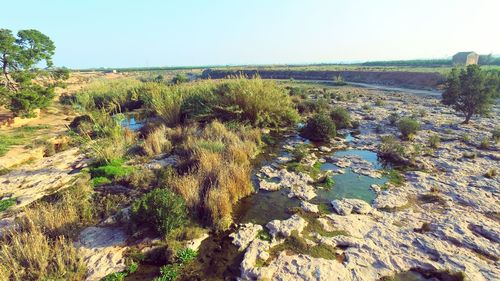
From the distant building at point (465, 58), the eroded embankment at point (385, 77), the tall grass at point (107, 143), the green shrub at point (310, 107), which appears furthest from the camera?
the distant building at point (465, 58)

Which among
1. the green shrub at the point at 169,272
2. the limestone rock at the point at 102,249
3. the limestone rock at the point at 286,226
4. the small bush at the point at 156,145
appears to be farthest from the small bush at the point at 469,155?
the limestone rock at the point at 102,249

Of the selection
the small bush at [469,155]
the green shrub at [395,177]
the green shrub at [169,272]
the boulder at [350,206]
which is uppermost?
the small bush at [469,155]

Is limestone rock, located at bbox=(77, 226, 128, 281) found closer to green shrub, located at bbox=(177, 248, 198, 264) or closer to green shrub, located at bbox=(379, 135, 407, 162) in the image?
green shrub, located at bbox=(177, 248, 198, 264)

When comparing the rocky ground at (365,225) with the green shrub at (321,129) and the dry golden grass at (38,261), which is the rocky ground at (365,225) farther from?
the green shrub at (321,129)

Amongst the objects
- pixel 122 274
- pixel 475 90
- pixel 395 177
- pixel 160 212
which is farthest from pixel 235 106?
pixel 475 90

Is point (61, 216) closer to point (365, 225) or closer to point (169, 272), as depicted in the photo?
point (169, 272)

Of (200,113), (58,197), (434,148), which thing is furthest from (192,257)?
(434,148)
